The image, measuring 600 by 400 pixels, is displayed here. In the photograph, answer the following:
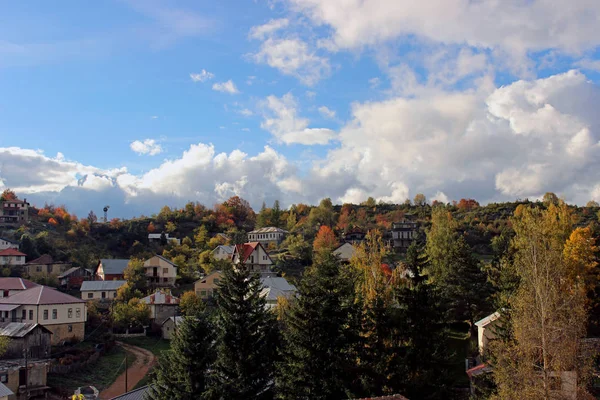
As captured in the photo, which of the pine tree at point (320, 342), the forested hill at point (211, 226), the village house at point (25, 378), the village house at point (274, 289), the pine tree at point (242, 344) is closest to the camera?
the pine tree at point (320, 342)

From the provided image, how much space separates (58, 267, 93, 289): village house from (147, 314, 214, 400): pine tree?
4383 cm

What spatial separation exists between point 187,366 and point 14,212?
296 ft

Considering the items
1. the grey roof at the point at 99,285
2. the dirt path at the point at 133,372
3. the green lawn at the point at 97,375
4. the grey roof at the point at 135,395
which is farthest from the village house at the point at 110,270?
the grey roof at the point at 135,395

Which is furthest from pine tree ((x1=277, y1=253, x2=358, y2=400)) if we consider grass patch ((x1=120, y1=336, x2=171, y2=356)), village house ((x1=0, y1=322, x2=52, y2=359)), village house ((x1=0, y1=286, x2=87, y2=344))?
village house ((x1=0, y1=286, x2=87, y2=344))

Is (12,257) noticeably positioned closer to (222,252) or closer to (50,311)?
(50,311)

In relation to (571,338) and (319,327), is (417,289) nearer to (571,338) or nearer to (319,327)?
(319,327)

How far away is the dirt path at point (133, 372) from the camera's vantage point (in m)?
38.4

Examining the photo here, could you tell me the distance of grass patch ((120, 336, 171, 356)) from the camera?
4892 centimetres

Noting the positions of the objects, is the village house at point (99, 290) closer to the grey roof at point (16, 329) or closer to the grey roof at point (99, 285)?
the grey roof at point (99, 285)

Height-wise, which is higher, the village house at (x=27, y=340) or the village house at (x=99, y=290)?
the village house at (x=99, y=290)

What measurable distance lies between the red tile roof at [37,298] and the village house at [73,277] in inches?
598

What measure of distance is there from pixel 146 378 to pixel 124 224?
6957cm

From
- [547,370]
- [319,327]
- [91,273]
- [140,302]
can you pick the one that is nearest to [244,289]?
[319,327]

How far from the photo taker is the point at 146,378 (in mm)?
40156
